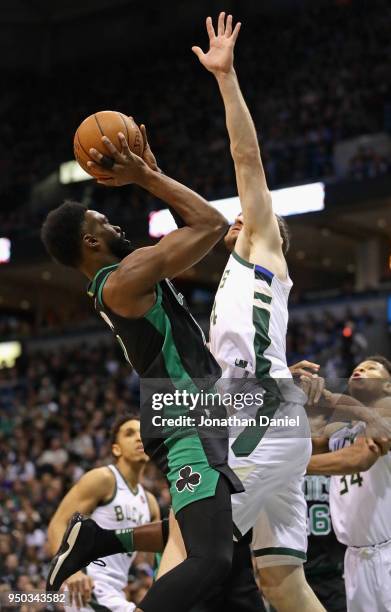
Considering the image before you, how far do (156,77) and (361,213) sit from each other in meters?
10.0

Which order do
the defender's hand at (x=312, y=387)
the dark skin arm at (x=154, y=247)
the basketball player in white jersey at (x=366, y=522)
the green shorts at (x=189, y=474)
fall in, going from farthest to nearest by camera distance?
the basketball player in white jersey at (x=366, y=522)
the defender's hand at (x=312, y=387)
the dark skin arm at (x=154, y=247)
the green shorts at (x=189, y=474)

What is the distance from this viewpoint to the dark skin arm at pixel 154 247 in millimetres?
4168

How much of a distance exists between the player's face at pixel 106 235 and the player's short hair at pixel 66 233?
4 cm

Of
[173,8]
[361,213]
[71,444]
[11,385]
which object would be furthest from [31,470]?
[173,8]

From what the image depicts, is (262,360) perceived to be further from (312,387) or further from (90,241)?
(90,241)

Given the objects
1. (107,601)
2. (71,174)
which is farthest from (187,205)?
(71,174)

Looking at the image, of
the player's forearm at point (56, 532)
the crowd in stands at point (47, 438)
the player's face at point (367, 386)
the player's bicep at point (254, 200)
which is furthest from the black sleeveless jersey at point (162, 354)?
the crowd in stands at point (47, 438)

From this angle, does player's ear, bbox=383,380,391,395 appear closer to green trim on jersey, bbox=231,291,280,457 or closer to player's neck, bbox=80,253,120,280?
green trim on jersey, bbox=231,291,280,457

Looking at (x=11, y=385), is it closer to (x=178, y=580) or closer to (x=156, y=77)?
(x=156, y=77)

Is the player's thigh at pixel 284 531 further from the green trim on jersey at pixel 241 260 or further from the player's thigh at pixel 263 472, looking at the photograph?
the green trim on jersey at pixel 241 260

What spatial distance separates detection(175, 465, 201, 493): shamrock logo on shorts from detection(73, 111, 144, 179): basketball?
1372 mm

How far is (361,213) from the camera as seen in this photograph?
22.5 metres

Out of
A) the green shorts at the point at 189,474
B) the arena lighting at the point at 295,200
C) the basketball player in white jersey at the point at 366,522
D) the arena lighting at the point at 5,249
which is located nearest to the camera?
the green shorts at the point at 189,474

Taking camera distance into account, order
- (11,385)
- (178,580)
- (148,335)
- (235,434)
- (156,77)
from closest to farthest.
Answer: (178,580) → (148,335) → (235,434) → (11,385) → (156,77)
